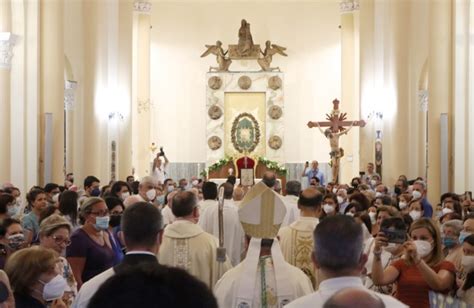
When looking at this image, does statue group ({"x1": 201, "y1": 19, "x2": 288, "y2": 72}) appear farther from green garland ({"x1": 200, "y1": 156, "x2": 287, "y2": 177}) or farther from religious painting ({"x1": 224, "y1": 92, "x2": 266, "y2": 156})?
green garland ({"x1": 200, "y1": 156, "x2": 287, "y2": 177})

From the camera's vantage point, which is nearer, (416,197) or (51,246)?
(51,246)

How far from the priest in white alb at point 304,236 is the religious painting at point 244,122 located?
1198 inches

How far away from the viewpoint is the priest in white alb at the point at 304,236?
337 inches

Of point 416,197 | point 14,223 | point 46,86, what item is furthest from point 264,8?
point 14,223

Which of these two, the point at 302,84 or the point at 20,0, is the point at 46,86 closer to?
the point at 20,0

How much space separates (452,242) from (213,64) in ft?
107

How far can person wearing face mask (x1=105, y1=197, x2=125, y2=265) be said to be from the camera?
27.1 ft

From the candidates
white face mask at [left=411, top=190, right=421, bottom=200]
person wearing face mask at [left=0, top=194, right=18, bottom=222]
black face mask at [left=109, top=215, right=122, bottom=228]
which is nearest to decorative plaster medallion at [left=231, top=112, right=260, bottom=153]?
white face mask at [left=411, top=190, right=421, bottom=200]

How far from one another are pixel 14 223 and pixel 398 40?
21133 millimetres

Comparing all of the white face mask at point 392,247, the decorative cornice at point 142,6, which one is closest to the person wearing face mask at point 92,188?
the white face mask at point 392,247

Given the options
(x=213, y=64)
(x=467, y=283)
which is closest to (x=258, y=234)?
(x=467, y=283)

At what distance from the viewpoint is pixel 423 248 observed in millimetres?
6809

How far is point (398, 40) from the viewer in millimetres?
27219

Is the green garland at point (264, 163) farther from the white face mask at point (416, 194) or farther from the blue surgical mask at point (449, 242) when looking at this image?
the blue surgical mask at point (449, 242)
